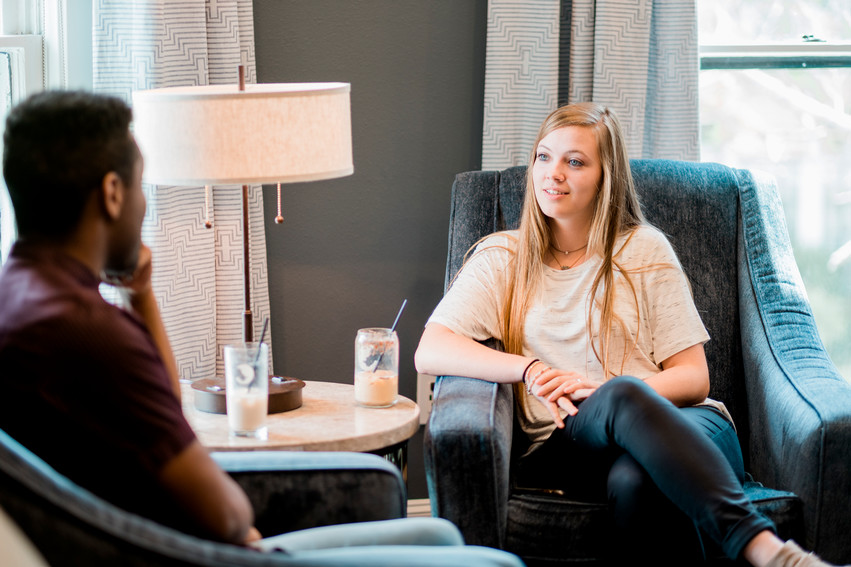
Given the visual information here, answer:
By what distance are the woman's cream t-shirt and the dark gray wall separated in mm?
521

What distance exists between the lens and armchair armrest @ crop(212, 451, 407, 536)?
1.37 metres

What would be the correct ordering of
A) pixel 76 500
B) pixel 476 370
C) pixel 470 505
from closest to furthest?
pixel 76 500, pixel 470 505, pixel 476 370

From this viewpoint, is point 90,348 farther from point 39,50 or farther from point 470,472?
point 39,50

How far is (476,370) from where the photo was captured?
1861 millimetres

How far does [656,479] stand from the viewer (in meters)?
1.58

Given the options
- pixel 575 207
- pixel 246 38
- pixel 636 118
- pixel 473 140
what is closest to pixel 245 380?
pixel 575 207

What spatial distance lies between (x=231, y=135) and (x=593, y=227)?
0.85 m

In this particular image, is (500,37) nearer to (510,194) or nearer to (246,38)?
(510,194)

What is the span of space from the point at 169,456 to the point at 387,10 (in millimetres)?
1731

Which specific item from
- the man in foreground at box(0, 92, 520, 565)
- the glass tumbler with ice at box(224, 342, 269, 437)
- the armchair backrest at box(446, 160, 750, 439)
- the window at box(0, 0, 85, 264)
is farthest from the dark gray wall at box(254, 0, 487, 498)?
the man in foreground at box(0, 92, 520, 565)

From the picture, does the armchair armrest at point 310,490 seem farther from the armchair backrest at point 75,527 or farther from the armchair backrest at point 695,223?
the armchair backrest at point 695,223

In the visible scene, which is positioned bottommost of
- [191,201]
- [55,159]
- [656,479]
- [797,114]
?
[656,479]

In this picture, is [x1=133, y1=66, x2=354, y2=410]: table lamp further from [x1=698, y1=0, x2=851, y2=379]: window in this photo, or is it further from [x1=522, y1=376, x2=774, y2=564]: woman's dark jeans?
[x1=698, y1=0, x2=851, y2=379]: window

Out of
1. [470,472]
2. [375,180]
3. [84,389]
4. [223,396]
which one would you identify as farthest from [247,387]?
[375,180]
